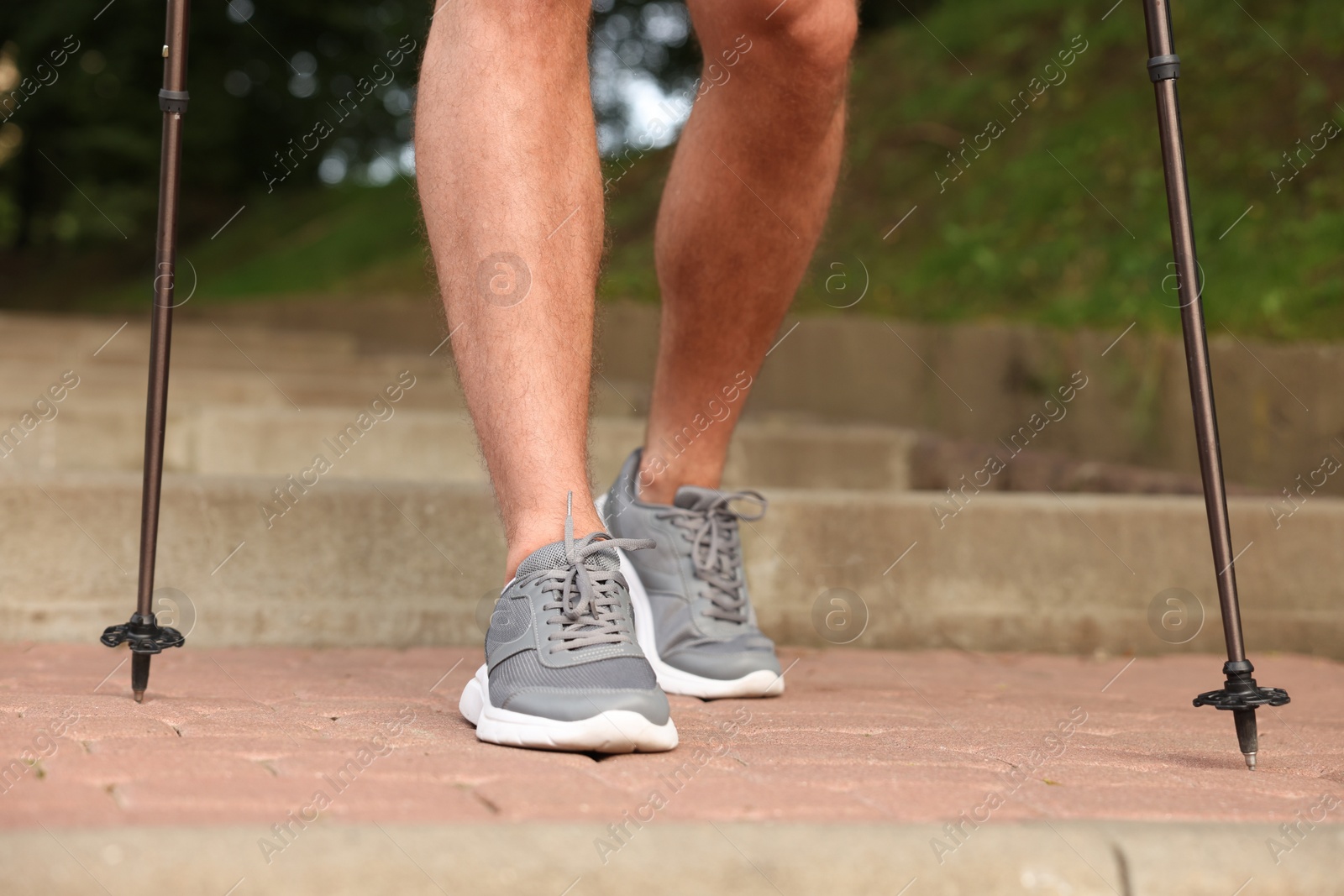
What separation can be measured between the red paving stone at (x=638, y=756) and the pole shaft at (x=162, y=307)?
0.22m

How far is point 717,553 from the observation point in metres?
2.17

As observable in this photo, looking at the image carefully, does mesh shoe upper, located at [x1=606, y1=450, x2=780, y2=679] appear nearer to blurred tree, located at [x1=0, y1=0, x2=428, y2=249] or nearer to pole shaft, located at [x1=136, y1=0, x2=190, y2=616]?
pole shaft, located at [x1=136, y1=0, x2=190, y2=616]

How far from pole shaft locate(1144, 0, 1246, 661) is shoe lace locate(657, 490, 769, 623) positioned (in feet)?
2.52

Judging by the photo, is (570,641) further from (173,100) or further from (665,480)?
(173,100)

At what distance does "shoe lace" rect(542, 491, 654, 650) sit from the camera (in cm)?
163

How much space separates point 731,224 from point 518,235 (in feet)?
1.83

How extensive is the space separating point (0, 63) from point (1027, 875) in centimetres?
1634

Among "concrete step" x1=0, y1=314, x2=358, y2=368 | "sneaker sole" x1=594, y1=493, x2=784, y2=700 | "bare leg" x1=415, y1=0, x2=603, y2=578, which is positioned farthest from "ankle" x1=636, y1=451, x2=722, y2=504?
"concrete step" x1=0, y1=314, x2=358, y2=368

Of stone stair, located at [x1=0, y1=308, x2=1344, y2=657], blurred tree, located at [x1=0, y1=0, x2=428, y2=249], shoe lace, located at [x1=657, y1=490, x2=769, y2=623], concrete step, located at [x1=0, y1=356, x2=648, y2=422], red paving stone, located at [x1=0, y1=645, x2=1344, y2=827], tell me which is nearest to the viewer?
red paving stone, located at [x1=0, y1=645, x2=1344, y2=827]

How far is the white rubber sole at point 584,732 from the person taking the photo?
151cm

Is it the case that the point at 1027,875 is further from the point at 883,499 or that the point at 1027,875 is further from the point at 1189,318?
the point at 883,499

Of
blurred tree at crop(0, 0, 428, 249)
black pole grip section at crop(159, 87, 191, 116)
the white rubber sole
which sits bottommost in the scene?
the white rubber sole

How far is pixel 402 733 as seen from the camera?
5.15 ft

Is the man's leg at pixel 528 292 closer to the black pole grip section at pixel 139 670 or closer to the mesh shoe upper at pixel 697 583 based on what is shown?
the mesh shoe upper at pixel 697 583
